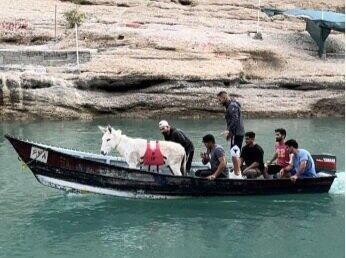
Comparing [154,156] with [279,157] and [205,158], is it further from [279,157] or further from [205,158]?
[279,157]

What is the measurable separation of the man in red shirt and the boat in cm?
49

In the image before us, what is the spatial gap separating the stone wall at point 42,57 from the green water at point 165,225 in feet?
51.0

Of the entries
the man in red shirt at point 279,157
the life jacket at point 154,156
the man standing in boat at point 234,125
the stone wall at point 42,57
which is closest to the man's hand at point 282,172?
the man in red shirt at point 279,157

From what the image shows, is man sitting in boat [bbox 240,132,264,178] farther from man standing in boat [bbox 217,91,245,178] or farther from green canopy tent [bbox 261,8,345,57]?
green canopy tent [bbox 261,8,345,57]

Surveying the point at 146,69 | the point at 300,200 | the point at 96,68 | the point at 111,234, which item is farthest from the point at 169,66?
the point at 111,234

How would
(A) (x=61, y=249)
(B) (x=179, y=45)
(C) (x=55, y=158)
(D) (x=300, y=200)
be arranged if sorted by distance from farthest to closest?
1. (B) (x=179, y=45)
2. (D) (x=300, y=200)
3. (C) (x=55, y=158)
4. (A) (x=61, y=249)

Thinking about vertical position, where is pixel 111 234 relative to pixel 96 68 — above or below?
below

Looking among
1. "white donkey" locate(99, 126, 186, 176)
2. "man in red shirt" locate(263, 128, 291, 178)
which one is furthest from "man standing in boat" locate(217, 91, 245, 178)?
"white donkey" locate(99, 126, 186, 176)

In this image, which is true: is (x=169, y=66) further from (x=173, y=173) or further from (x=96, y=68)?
(x=173, y=173)

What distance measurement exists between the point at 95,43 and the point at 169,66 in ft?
15.9

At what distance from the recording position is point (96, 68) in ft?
112

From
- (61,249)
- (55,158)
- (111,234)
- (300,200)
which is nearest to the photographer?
(61,249)

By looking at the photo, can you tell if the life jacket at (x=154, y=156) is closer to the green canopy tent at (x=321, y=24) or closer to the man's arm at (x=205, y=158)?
the man's arm at (x=205, y=158)

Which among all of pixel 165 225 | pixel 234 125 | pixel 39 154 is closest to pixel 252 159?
pixel 234 125
